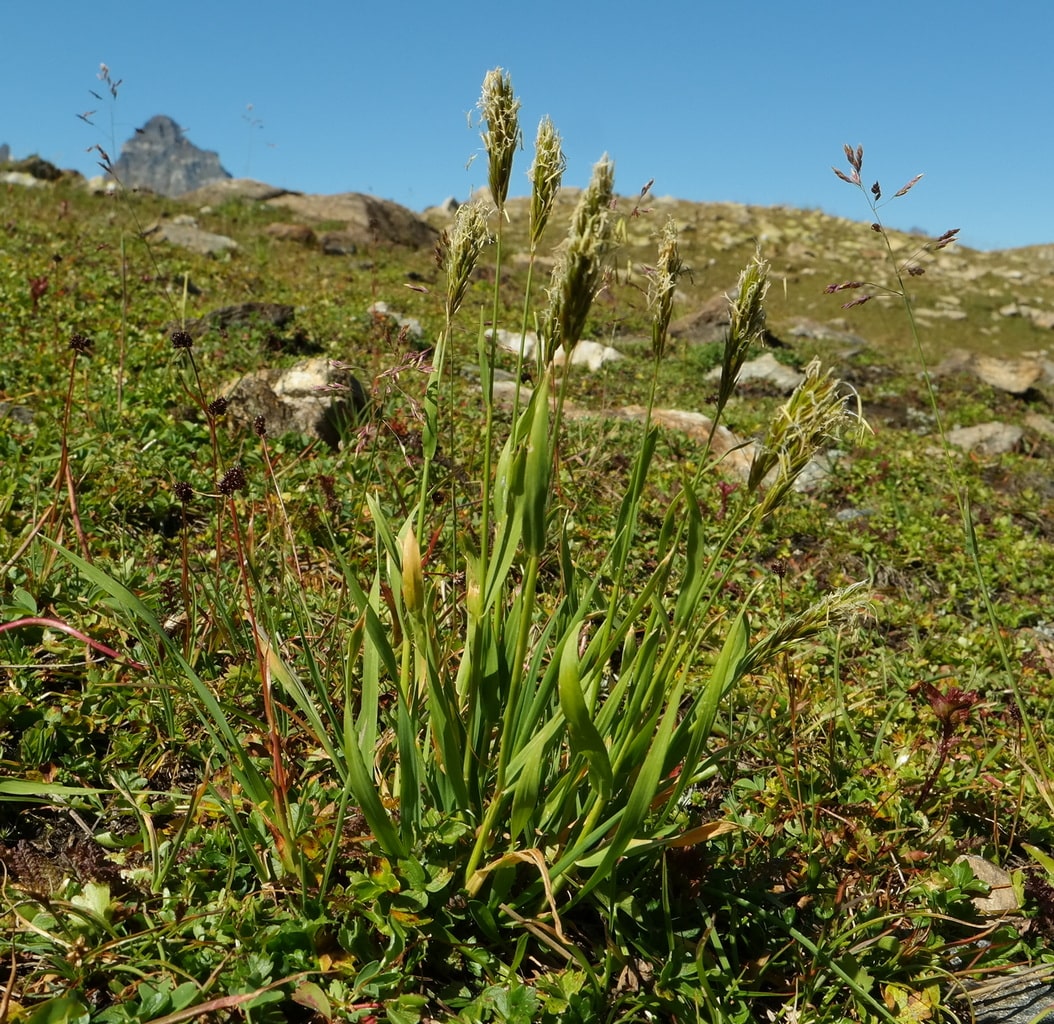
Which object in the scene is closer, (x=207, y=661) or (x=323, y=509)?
(x=207, y=661)

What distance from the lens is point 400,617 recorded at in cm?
193

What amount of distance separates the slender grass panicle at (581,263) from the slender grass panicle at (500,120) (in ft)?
0.66

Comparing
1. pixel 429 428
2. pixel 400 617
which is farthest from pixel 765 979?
pixel 429 428

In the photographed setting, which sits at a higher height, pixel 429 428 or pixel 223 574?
pixel 429 428

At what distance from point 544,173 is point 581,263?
Answer: 8.9 inches

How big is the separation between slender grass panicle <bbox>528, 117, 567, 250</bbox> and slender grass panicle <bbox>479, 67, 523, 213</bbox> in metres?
0.06

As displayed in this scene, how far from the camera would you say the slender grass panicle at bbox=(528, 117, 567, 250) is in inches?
54.0

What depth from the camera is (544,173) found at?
1.39 meters

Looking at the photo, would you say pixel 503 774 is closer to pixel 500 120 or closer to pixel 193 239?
pixel 500 120

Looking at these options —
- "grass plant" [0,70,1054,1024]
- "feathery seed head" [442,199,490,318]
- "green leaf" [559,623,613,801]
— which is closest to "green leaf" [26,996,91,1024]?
"grass plant" [0,70,1054,1024]

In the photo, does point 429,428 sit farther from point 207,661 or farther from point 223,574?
point 223,574

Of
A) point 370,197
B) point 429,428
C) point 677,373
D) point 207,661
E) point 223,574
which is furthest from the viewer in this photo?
point 370,197

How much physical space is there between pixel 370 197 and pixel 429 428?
22626 millimetres

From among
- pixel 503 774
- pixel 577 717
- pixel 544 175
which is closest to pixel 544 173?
pixel 544 175
